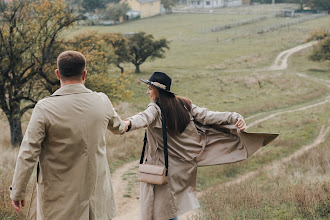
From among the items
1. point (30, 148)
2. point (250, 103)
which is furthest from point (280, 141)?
point (30, 148)

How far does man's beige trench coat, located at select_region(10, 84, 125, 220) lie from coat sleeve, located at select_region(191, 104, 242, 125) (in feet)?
6.00

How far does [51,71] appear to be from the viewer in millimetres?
18344

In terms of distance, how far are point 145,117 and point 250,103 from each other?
2302cm

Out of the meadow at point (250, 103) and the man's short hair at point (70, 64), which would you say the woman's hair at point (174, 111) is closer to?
the man's short hair at point (70, 64)

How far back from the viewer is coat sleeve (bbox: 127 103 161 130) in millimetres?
5078

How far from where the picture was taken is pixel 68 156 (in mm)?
4129

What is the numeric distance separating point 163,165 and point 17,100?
1266 centimetres

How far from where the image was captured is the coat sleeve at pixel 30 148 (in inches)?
154

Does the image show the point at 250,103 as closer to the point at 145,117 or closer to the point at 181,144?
the point at 181,144

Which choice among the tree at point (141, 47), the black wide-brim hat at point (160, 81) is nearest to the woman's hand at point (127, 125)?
the black wide-brim hat at point (160, 81)

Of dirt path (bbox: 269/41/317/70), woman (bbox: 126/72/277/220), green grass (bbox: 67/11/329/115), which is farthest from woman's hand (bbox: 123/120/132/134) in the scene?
dirt path (bbox: 269/41/317/70)

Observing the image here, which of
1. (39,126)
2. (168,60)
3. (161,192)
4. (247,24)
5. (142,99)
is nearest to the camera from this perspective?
(39,126)

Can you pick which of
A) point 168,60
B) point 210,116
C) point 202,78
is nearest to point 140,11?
point 168,60

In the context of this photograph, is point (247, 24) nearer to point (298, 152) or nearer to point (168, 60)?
point (168, 60)
